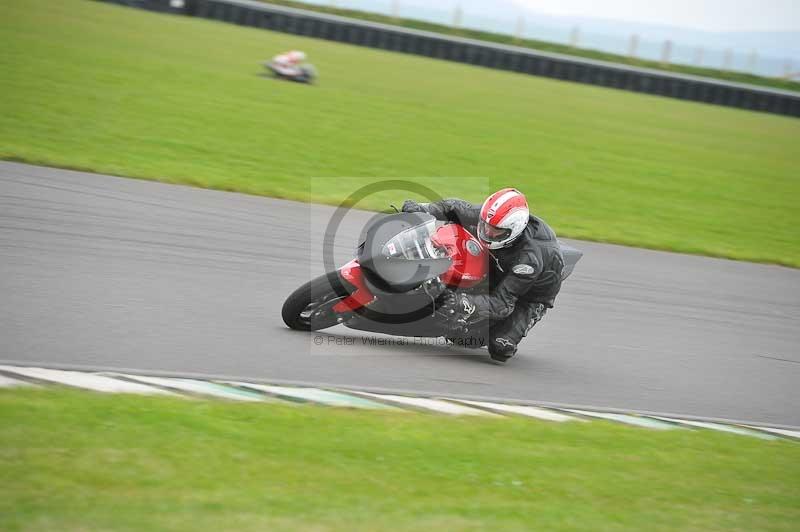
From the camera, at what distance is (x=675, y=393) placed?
718 centimetres

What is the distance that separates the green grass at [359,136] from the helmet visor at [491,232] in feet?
16.9

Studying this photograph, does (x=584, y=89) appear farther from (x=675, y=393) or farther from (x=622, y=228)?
(x=675, y=393)

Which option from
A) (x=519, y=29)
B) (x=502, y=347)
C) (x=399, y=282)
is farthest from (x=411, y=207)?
(x=519, y=29)

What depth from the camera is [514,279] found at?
6641 millimetres

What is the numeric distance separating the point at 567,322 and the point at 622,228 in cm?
464

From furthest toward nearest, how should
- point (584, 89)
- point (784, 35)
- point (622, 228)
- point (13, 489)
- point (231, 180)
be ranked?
1. point (784, 35)
2. point (584, 89)
3. point (622, 228)
4. point (231, 180)
5. point (13, 489)

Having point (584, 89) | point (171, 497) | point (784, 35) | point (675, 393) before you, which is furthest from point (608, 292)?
point (784, 35)

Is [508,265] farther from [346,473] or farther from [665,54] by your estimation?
[665,54]

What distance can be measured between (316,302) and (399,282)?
70 cm

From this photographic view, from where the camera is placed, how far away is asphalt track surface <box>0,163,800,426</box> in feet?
20.0

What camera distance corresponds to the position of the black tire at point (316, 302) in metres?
6.39

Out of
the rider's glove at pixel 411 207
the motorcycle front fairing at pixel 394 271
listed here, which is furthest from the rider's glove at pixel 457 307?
the rider's glove at pixel 411 207

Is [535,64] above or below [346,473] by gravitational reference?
above

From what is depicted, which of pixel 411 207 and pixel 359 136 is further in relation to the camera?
pixel 359 136
